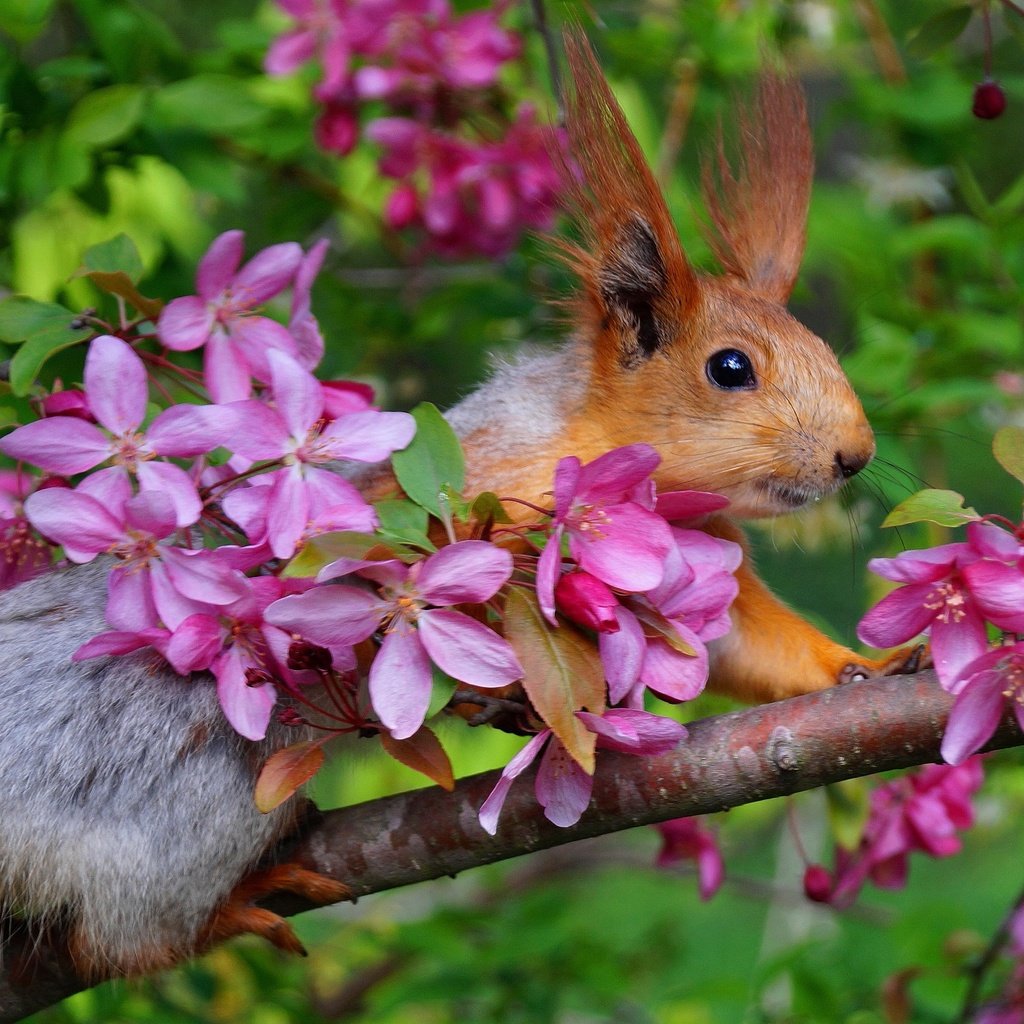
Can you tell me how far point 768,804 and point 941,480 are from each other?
0.88 meters

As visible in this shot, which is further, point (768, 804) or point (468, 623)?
point (768, 804)

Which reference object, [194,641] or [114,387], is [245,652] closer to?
[194,641]

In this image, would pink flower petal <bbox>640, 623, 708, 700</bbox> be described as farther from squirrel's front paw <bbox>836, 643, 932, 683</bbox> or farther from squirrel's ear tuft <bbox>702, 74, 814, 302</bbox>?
squirrel's ear tuft <bbox>702, 74, 814, 302</bbox>

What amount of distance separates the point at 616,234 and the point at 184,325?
57 cm

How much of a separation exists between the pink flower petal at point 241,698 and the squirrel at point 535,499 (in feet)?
0.76

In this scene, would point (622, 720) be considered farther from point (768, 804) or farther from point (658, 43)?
point (768, 804)

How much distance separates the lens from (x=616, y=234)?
1867 millimetres

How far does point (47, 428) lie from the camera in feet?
5.12

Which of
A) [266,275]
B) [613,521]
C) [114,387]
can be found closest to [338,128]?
[266,275]

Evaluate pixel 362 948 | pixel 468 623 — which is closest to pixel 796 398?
pixel 468 623

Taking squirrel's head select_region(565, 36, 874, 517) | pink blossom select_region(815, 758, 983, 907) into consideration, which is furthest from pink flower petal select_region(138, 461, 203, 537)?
pink blossom select_region(815, 758, 983, 907)

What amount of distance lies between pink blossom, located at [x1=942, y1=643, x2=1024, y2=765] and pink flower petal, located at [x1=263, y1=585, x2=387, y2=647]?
0.59 metres

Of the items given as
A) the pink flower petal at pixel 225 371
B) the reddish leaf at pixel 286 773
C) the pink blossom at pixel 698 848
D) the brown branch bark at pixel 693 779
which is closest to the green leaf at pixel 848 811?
the pink blossom at pixel 698 848

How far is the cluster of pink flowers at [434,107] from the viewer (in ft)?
8.68
